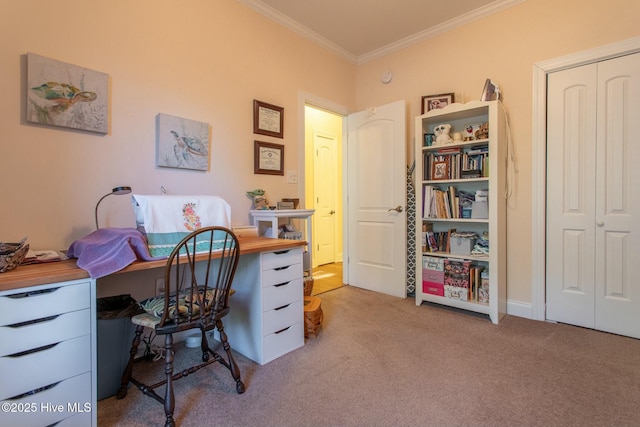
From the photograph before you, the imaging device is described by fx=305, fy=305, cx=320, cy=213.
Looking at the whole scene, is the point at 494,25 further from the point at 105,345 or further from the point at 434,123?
the point at 105,345

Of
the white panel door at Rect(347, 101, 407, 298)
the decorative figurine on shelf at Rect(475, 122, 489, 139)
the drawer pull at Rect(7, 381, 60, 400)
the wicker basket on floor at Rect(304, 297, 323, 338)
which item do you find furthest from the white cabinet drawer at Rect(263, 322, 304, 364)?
the decorative figurine on shelf at Rect(475, 122, 489, 139)

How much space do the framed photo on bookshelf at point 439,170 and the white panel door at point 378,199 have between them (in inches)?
12.2

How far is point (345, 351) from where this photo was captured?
2062 mm

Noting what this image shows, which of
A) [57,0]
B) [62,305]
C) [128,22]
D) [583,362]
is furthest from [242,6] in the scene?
[583,362]

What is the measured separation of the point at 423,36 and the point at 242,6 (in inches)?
73.1

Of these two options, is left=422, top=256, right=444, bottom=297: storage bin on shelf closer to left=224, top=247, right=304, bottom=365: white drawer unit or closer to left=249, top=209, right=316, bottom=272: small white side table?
left=249, top=209, right=316, bottom=272: small white side table

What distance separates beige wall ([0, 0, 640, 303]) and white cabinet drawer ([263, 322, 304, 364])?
1.04 meters

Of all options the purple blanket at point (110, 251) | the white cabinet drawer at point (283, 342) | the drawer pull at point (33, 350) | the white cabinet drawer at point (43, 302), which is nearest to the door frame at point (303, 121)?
the white cabinet drawer at point (283, 342)

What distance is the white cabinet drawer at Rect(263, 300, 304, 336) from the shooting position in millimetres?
1925

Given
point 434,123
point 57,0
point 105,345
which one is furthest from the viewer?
point 434,123

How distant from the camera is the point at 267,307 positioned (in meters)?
1.92
